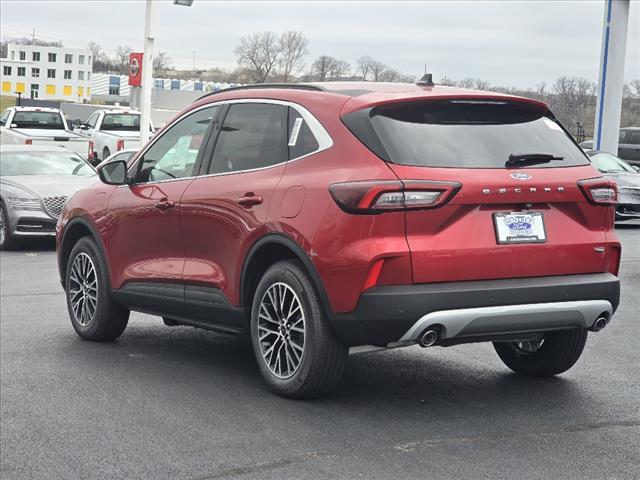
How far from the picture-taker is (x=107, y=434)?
18.7 ft

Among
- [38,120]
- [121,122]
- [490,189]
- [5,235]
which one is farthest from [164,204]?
[121,122]

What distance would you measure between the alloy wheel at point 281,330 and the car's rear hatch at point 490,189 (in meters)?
0.86

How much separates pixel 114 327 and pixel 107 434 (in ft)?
8.90

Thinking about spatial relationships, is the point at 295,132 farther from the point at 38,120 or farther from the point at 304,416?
the point at 38,120

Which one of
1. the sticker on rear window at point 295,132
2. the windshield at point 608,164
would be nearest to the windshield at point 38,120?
the windshield at point 608,164

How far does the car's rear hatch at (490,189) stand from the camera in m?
5.68

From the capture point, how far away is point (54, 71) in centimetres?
18338

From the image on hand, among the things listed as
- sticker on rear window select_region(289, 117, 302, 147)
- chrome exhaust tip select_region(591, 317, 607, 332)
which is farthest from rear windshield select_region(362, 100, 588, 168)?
chrome exhaust tip select_region(591, 317, 607, 332)

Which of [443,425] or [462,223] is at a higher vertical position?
[462,223]

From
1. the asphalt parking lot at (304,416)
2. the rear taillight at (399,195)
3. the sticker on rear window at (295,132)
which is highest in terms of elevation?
the sticker on rear window at (295,132)

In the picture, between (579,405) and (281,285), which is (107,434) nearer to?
(281,285)

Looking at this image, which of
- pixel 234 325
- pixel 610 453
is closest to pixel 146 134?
pixel 234 325

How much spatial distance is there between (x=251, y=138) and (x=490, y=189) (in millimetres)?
1710

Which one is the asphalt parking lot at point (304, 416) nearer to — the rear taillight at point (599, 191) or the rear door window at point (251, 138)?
the rear taillight at point (599, 191)
